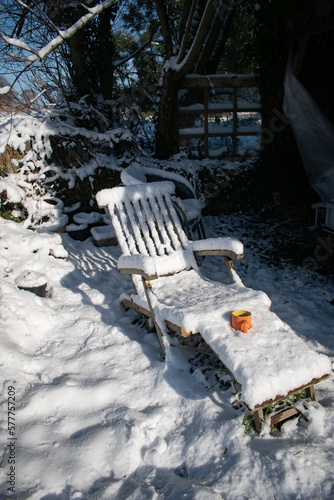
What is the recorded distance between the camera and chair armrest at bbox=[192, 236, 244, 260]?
9.55 ft

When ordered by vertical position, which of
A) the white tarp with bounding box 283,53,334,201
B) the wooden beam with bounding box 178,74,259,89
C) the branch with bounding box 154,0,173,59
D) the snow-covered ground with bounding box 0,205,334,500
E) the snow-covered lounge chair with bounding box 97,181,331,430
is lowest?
the snow-covered ground with bounding box 0,205,334,500

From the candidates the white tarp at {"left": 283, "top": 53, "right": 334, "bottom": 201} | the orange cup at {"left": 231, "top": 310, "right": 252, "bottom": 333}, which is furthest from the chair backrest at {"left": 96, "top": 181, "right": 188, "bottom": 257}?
the white tarp at {"left": 283, "top": 53, "right": 334, "bottom": 201}

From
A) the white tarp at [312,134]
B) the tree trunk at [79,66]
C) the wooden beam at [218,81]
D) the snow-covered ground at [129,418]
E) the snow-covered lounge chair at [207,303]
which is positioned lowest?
the snow-covered ground at [129,418]

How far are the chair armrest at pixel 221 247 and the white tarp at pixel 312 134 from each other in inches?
120

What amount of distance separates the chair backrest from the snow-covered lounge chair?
0.01 meters

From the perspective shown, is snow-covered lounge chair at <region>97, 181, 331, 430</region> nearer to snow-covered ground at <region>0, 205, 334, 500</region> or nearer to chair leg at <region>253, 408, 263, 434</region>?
chair leg at <region>253, 408, 263, 434</region>

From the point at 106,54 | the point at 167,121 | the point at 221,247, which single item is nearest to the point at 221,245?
the point at 221,247

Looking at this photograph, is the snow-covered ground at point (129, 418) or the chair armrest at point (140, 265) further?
the chair armrest at point (140, 265)

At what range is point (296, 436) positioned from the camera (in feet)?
6.38

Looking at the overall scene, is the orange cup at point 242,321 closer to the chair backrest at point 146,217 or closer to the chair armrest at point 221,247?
the chair armrest at point 221,247

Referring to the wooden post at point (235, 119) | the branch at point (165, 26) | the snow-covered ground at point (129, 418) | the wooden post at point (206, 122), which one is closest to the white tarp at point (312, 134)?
the wooden post at point (235, 119)

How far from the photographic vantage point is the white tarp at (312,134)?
215 inches

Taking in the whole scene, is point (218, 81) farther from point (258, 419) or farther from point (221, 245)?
point (258, 419)

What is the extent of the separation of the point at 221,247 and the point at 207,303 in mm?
615
